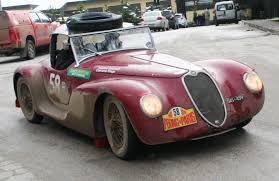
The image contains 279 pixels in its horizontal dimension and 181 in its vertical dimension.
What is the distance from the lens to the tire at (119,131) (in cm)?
556

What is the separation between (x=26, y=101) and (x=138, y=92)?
3.35 meters

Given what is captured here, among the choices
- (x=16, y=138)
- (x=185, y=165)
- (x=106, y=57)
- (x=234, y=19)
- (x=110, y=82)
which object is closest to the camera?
(x=185, y=165)

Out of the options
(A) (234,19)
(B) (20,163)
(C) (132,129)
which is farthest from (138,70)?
(A) (234,19)

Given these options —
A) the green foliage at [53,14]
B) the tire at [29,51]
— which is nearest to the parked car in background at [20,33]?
the tire at [29,51]

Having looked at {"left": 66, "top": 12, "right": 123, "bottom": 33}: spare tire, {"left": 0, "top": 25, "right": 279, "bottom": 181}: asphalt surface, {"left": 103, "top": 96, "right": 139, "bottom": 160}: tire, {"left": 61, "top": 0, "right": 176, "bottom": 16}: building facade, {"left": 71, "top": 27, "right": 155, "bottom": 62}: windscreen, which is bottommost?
{"left": 61, "top": 0, "right": 176, "bottom": 16}: building facade

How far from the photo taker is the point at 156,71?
5.80 m

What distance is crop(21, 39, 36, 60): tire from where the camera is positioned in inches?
803

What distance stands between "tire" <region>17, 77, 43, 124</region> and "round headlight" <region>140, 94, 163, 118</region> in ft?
9.79

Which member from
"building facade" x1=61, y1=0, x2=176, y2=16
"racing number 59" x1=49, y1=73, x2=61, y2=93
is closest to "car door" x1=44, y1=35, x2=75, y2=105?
"racing number 59" x1=49, y1=73, x2=61, y2=93

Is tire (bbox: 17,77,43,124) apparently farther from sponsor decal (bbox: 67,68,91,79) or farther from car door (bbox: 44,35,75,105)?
sponsor decal (bbox: 67,68,91,79)

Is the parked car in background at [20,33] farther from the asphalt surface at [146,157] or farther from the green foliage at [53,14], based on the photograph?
the green foliage at [53,14]

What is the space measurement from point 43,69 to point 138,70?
86.6 inches

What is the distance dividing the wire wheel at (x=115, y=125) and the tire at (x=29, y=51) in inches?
593

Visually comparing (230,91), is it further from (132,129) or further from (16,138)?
(16,138)
